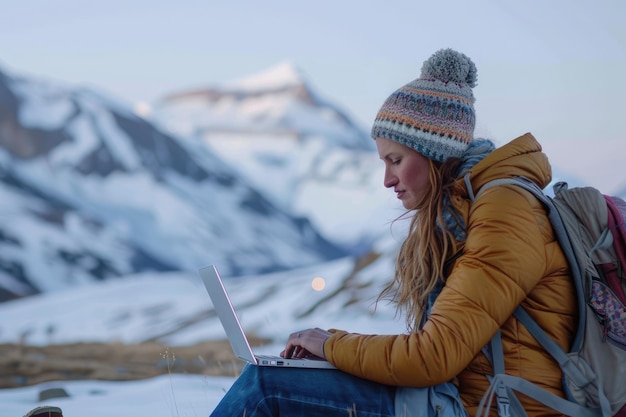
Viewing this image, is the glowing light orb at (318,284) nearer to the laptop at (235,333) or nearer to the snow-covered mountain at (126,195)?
the snow-covered mountain at (126,195)

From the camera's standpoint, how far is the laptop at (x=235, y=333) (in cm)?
159

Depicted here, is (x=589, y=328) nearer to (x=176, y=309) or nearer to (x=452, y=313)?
(x=452, y=313)

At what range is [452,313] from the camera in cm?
150

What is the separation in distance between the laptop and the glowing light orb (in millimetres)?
8792

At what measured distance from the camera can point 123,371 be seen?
6.18 m

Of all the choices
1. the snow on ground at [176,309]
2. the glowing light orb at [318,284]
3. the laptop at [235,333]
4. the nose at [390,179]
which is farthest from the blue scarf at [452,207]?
the glowing light orb at [318,284]

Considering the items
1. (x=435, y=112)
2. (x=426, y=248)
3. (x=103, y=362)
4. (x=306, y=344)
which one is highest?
(x=103, y=362)

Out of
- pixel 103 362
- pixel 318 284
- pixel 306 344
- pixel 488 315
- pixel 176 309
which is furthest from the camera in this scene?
pixel 176 309

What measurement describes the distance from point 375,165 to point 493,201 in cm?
1254

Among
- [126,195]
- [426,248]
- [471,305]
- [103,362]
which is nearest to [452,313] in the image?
[471,305]

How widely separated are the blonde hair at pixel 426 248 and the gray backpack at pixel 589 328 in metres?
0.17

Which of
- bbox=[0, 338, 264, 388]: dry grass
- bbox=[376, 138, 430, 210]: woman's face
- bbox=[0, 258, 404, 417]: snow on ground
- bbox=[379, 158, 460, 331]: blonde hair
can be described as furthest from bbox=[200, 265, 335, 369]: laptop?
bbox=[0, 258, 404, 417]: snow on ground

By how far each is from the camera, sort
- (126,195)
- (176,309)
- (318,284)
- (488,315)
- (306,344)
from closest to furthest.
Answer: (488,315)
(306,344)
(318,284)
(176,309)
(126,195)

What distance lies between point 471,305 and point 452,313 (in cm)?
4
